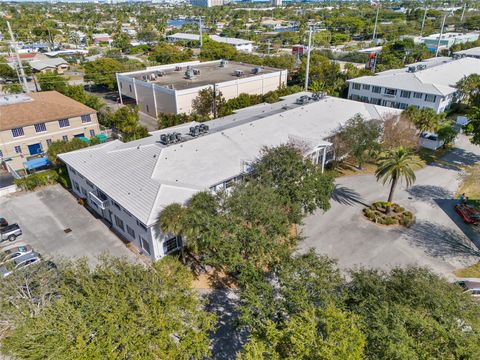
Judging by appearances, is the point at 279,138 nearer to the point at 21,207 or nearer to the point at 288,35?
the point at 21,207

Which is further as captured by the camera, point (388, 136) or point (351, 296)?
point (388, 136)

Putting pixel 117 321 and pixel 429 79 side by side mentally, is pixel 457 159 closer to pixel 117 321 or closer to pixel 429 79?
pixel 429 79

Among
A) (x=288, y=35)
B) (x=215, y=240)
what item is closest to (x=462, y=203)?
(x=215, y=240)

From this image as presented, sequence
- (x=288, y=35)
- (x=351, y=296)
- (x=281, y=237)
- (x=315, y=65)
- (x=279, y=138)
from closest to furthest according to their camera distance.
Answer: (x=351, y=296) → (x=281, y=237) → (x=279, y=138) → (x=315, y=65) → (x=288, y=35)

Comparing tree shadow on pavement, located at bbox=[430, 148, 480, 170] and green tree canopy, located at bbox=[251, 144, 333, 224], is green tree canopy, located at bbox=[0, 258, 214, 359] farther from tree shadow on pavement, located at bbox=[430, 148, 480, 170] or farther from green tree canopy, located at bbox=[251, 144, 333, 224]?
tree shadow on pavement, located at bbox=[430, 148, 480, 170]

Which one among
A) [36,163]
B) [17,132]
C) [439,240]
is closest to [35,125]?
[17,132]

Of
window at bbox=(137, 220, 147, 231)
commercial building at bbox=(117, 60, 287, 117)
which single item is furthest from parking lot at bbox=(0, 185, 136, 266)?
commercial building at bbox=(117, 60, 287, 117)

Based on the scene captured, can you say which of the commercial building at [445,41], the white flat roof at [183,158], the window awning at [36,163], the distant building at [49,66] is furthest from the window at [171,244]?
the commercial building at [445,41]
